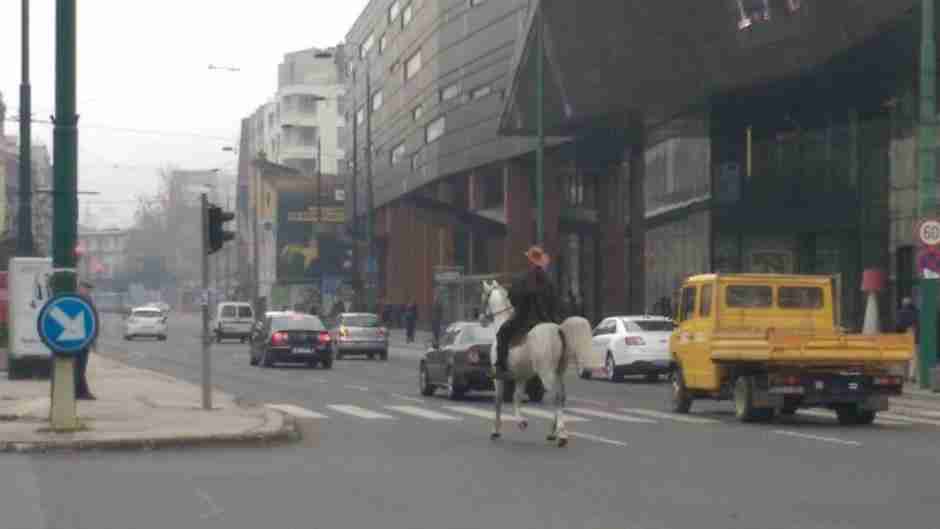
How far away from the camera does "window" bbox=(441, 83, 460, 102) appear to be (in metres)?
78.1

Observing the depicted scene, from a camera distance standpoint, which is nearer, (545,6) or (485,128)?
(545,6)

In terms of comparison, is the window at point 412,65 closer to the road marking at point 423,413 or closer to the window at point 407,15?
the window at point 407,15

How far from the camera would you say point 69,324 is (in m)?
18.8

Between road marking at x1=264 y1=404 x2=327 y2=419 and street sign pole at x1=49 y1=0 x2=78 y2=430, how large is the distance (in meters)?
6.27

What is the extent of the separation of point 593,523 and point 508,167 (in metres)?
59.6

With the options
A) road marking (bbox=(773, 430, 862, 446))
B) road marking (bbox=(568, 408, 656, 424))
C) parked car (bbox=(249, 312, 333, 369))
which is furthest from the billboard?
road marking (bbox=(773, 430, 862, 446))

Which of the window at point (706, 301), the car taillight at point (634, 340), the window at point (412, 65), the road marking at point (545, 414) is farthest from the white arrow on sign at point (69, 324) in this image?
the window at point (412, 65)

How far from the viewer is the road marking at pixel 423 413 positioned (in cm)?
2514

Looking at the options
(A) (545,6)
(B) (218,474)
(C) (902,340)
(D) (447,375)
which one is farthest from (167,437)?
(A) (545,6)

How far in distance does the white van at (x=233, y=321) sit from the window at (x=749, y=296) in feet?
178

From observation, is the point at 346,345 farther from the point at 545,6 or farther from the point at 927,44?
the point at 927,44

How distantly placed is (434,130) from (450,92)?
170 inches

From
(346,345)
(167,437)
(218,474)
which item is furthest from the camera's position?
(346,345)

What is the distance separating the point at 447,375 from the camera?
30.9m
